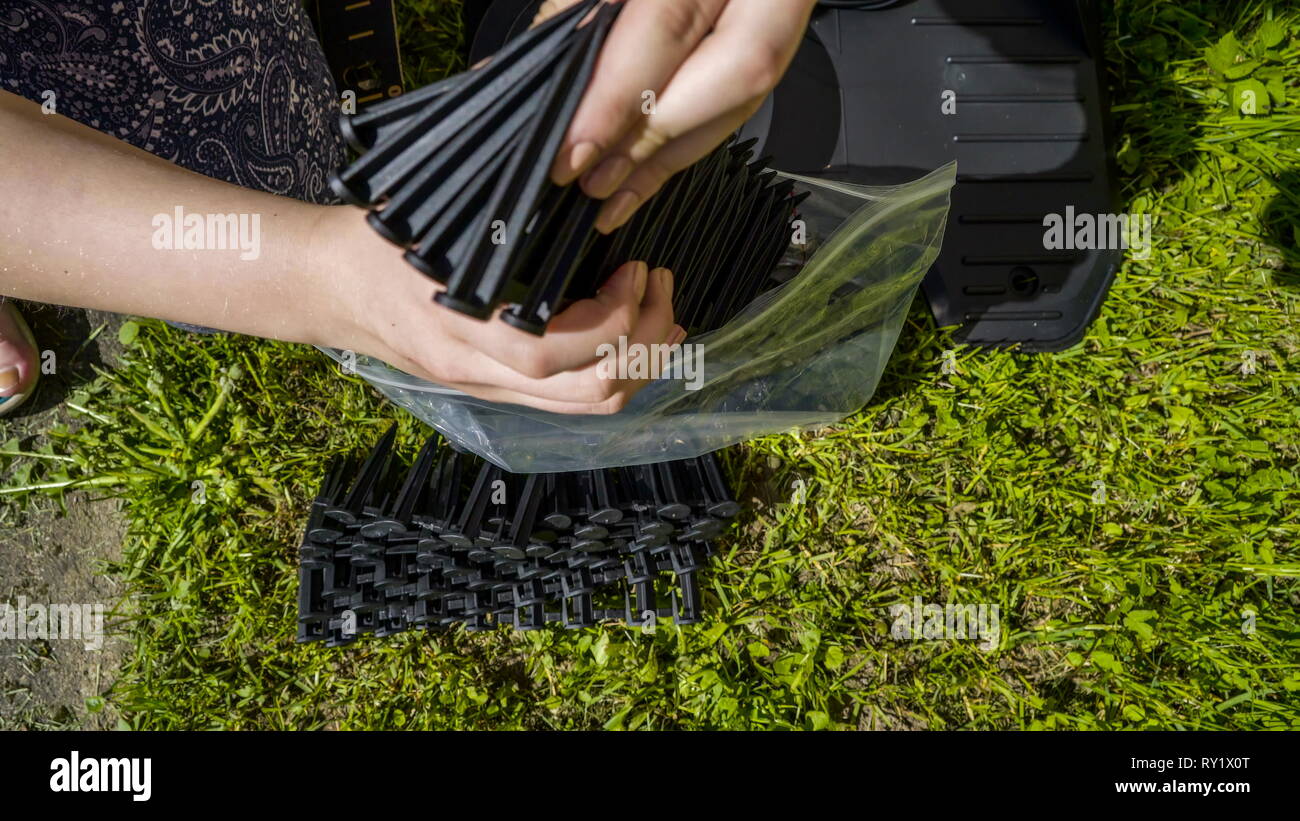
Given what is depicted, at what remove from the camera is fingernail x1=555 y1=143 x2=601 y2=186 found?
678mm

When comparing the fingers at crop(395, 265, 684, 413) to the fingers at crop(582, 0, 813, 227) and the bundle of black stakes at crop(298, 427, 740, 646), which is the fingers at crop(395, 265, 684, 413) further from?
the bundle of black stakes at crop(298, 427, 740, 646)

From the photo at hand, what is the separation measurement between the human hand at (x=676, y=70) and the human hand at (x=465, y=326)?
0.21m

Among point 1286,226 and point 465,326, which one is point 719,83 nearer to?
point 465,326

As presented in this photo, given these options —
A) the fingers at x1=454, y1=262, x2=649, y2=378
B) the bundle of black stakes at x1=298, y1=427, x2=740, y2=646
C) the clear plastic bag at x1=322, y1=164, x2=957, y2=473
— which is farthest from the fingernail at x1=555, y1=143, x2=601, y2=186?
the bundle of black stakes at x1=298, y1=427, x2=740, y2=646

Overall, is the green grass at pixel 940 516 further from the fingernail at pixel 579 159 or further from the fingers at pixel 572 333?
the fingernail at pixel 579 159

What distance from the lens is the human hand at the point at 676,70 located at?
650 millimetres

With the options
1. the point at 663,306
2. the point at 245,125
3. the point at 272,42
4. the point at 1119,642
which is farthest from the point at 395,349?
the point at 1119,642

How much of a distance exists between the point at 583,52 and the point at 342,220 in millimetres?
361

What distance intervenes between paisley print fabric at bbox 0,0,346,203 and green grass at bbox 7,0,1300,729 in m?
0.58

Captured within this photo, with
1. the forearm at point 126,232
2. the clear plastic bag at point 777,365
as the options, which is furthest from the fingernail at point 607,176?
the clear plastic bag at point 777,365

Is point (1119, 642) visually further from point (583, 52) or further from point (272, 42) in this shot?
point (272, 42)

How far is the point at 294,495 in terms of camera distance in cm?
179

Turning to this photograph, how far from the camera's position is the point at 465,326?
0.83 m

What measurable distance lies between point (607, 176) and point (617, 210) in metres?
0.04
